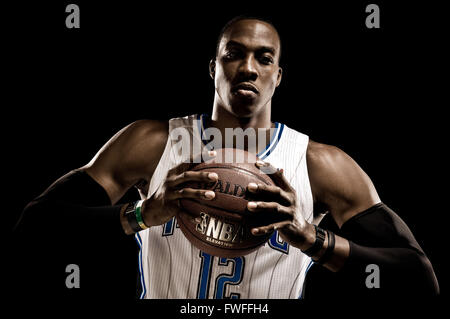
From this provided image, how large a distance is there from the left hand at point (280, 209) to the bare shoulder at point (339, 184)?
37 centimetres

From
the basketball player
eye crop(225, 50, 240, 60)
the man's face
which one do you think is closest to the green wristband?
the basketball player

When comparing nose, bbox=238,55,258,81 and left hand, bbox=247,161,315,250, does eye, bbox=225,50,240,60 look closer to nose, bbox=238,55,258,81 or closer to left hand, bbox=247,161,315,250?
nose, bbox=238,55,258,81

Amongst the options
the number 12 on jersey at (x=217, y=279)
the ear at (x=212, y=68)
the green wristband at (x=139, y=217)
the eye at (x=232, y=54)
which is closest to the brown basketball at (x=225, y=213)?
the green wristband at (x=139, y=217)

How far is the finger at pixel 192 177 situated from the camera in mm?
1480

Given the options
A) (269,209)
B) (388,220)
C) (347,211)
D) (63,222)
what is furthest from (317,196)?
(63,222)

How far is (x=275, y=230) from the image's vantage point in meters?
1.78

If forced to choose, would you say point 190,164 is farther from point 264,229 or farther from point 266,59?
point 266,59

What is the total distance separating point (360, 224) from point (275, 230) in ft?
1.28

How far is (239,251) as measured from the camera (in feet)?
5.16

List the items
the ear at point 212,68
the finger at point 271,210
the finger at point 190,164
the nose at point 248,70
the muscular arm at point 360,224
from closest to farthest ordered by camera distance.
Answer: the finger at point 271,210, the finger at point 190,164, the muscular arm at point 360,224, the nose at point 248,70, the ear at point 212,68

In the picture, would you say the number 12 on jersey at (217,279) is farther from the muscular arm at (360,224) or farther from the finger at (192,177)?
the finger at (192,177)

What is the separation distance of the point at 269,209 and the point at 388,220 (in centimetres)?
68

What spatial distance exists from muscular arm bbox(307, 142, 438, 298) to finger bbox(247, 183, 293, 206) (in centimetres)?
31

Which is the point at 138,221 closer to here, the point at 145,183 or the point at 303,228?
the point at 145,183
